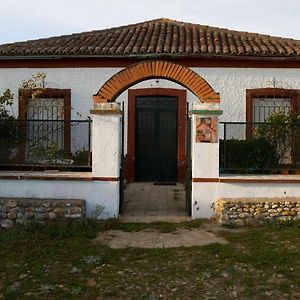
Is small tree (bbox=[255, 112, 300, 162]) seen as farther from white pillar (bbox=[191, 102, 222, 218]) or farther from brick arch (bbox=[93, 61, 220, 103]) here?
brick arch (bbox=[93, 61, 220, 103])

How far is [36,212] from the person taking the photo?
8.13m

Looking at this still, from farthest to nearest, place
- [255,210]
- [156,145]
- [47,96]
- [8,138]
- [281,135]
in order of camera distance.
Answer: [156,145] < [47,96] < [281,135] < [8,138] < [255,210]

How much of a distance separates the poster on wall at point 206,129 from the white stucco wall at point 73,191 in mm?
1858

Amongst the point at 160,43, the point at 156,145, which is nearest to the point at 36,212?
the point at 156,145

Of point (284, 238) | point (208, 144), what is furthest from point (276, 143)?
point (284, 238)

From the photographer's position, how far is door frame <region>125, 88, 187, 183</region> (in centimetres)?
1315

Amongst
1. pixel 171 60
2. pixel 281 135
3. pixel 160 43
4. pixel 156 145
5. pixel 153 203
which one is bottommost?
pixel 153 203

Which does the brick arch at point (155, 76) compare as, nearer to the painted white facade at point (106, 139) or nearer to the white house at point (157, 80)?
the painted white facade at point (106, 139)

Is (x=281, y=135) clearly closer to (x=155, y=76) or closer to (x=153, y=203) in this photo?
(x=155, y=76)

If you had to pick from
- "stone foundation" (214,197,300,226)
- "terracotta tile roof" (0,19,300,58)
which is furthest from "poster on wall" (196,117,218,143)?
"terracotta tile roof" (0,19,300,58)

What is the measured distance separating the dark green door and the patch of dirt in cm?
562

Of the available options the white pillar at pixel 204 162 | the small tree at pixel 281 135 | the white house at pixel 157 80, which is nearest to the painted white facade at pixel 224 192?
the white pillar at pixel 204 162

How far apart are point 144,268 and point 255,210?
322 centimetres

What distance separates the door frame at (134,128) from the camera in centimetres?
1315
